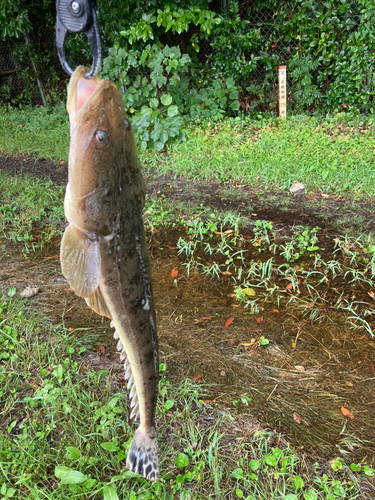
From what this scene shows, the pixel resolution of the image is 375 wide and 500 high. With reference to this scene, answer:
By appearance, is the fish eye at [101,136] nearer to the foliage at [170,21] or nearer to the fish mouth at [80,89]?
the fish mouth at [80,89]

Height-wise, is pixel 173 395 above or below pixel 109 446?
below

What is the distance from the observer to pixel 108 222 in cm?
121

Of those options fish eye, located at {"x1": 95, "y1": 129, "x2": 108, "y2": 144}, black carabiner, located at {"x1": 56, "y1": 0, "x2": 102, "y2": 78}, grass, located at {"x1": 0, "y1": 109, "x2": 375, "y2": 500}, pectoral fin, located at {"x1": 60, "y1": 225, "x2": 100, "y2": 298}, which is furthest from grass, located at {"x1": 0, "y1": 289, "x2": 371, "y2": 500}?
black carabiner, located at {"x1": 56, "y1": 0, "x2": 102, "y2": 78}

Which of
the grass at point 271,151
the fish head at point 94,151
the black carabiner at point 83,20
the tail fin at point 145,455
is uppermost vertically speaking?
the black carabiner at point 83,20

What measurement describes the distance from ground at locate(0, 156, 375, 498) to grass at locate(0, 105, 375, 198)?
2.80 feet

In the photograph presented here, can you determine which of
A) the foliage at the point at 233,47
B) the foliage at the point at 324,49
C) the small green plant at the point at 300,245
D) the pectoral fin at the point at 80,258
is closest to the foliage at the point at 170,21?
the foliage at the point at 233,47

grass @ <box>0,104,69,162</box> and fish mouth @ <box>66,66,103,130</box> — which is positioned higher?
fish mouth @ <box>66,66,103,130</box>

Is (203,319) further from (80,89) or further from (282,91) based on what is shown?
(282,91)

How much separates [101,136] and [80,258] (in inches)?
16.1

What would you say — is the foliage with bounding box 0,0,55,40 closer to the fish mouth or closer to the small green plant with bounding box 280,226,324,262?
the small green plant with bounding box 280,226,324,262

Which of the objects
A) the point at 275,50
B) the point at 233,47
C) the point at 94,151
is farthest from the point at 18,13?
the point at 94,151

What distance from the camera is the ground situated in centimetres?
222

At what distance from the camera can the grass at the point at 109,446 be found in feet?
5.90

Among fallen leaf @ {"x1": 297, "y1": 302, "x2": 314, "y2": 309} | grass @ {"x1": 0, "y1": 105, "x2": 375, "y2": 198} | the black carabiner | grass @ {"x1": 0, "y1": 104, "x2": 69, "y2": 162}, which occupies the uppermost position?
the black carabiner
